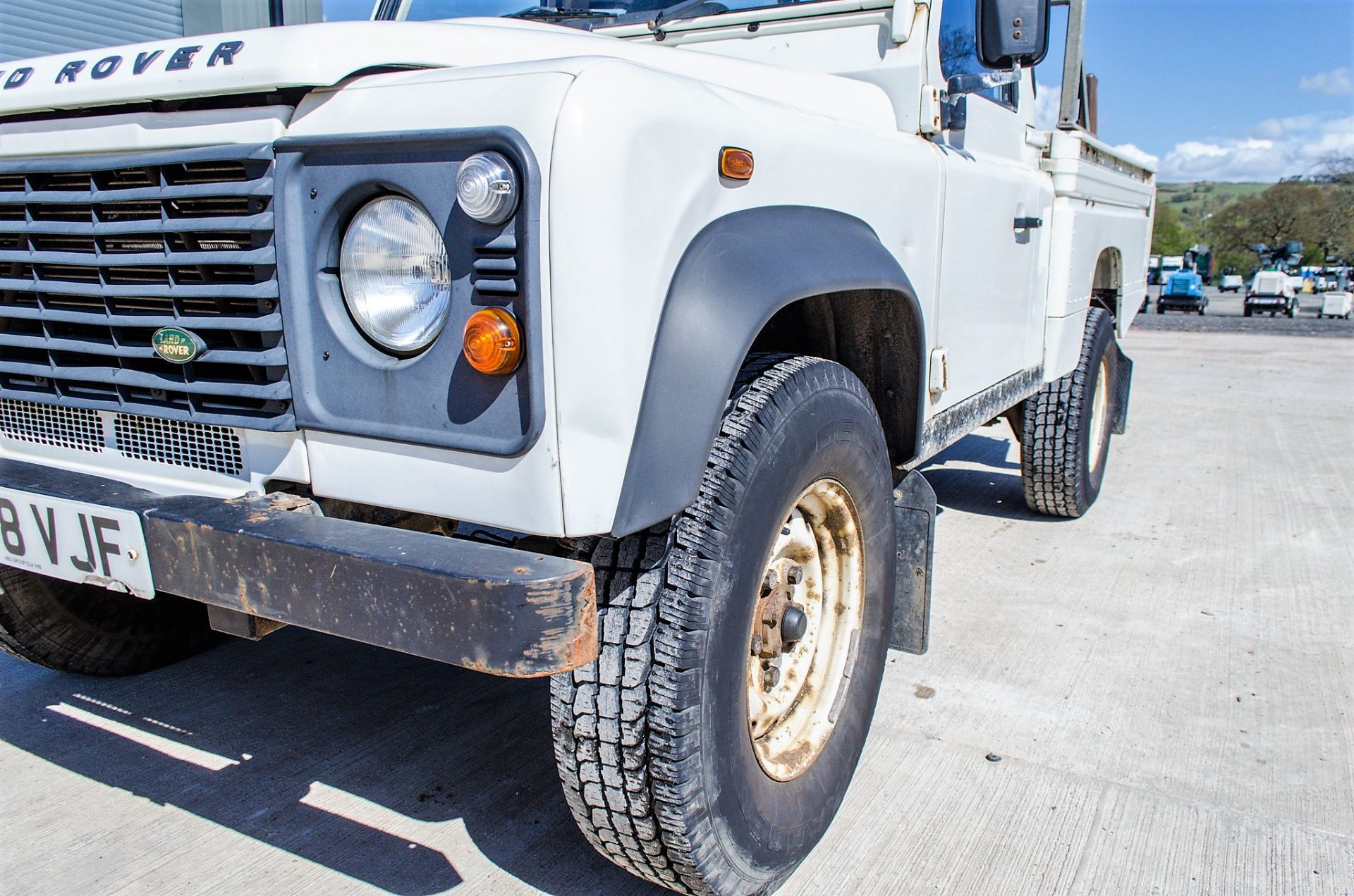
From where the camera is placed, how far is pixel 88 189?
192cm

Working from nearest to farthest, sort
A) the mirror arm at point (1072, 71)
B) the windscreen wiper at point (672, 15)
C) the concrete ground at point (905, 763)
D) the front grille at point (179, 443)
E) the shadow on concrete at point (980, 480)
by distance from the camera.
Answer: the front grille at point (179, 443) → the concrete ground at point (905, 763) → the windscreen wiper at point (672, 15) → the mirror arm at point (1072, 71) → the shadow on concrete at point (980, 480)

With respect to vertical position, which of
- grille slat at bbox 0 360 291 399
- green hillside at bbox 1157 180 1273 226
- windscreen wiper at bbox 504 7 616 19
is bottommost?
grille slat at bbox 0 360 291 399

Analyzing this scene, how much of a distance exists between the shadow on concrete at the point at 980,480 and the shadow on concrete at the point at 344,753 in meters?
2.99

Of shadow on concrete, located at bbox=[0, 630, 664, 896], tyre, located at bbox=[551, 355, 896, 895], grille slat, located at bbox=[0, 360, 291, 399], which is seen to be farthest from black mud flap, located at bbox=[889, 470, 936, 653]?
grille slat, located at bbox=[0, 360, 291, 399]

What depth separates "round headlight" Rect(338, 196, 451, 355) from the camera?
162cm

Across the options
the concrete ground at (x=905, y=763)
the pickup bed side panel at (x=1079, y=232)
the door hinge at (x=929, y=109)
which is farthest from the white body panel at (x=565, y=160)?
the pickup bed side panel at (x=1079, y=232)

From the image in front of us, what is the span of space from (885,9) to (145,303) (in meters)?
2.08

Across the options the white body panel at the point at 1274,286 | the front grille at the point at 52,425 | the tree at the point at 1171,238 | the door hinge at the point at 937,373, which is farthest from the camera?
the tree at the point at 1171,238

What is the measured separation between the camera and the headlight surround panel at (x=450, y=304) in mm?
1518

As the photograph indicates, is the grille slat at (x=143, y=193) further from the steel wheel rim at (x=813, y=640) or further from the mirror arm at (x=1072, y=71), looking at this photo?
the mirror arm at (x=1072, y=71)

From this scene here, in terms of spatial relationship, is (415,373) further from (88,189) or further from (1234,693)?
(1234,693)

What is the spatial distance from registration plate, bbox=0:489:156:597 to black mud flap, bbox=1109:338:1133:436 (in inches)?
185

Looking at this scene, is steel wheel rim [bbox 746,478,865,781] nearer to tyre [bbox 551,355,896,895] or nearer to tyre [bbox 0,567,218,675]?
tyre [bbox 551,355,896,895]

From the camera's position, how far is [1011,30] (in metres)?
2.58
